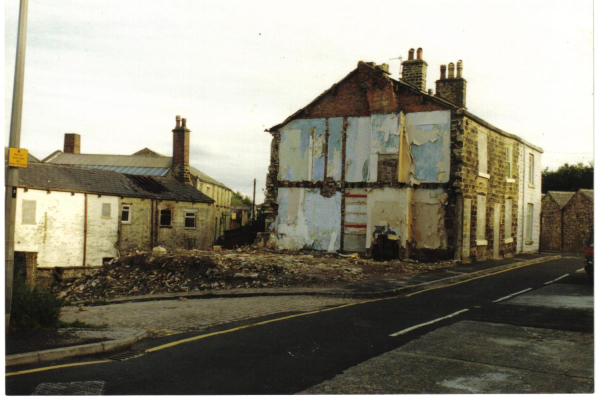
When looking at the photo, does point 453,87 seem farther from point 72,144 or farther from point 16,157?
point 72,144

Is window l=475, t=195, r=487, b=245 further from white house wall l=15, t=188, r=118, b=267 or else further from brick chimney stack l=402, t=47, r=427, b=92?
white house wall l=15, t=188, r=118, b=267

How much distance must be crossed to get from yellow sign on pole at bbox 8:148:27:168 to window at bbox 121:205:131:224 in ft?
95.5

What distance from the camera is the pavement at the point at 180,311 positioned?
762 cm

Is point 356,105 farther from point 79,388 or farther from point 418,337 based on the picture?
point 79,388

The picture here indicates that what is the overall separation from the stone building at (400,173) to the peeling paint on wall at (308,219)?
0.05 meters

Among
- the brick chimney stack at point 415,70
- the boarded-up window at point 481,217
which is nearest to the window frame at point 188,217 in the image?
the brick chimney stack at point 415,70

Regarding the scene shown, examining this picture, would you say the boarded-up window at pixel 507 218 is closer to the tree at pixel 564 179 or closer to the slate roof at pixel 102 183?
the tree at pixel 564 179

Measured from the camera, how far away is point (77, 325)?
9.39m

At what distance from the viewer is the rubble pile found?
1730 centimetres

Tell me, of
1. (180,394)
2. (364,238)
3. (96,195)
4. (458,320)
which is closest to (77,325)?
(180,394)

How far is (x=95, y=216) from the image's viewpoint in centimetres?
3394

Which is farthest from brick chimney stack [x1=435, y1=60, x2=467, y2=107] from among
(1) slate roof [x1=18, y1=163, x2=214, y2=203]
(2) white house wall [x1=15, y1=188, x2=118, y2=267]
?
(2) white house wall [x1=15, y1=188, x2=118, y2=267]

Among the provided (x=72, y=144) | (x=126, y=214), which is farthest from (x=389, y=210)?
(x=72, y=144)

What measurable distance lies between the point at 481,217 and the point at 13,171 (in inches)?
852
